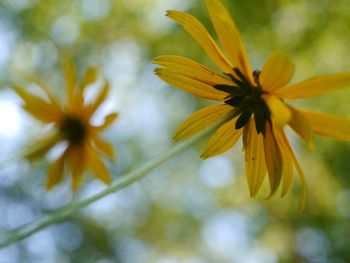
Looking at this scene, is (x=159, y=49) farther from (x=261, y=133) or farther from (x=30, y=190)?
(x=261, y=133)

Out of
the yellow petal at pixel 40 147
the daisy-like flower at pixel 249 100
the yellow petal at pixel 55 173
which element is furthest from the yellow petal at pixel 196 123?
the yellow petal at pixel 55 173

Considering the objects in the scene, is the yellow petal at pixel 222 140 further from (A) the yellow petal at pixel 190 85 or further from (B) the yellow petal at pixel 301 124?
(B) the yellow petal at pixel 301 124

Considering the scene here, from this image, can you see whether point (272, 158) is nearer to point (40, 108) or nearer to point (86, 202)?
point (86, 202)

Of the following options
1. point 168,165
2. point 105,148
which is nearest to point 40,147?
point 105,148

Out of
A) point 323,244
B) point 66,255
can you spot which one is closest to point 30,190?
point 66,255

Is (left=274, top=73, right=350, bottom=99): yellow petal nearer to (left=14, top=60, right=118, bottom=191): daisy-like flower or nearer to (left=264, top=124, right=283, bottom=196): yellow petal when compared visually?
(left=264, top=124, right=283, bottom=196): yellow petal

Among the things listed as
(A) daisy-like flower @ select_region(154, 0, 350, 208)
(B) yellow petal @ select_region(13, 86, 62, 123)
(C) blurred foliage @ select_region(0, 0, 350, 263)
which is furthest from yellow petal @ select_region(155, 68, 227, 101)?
(C) blurred foliage @ select_region(0, 0, 350, 263)
